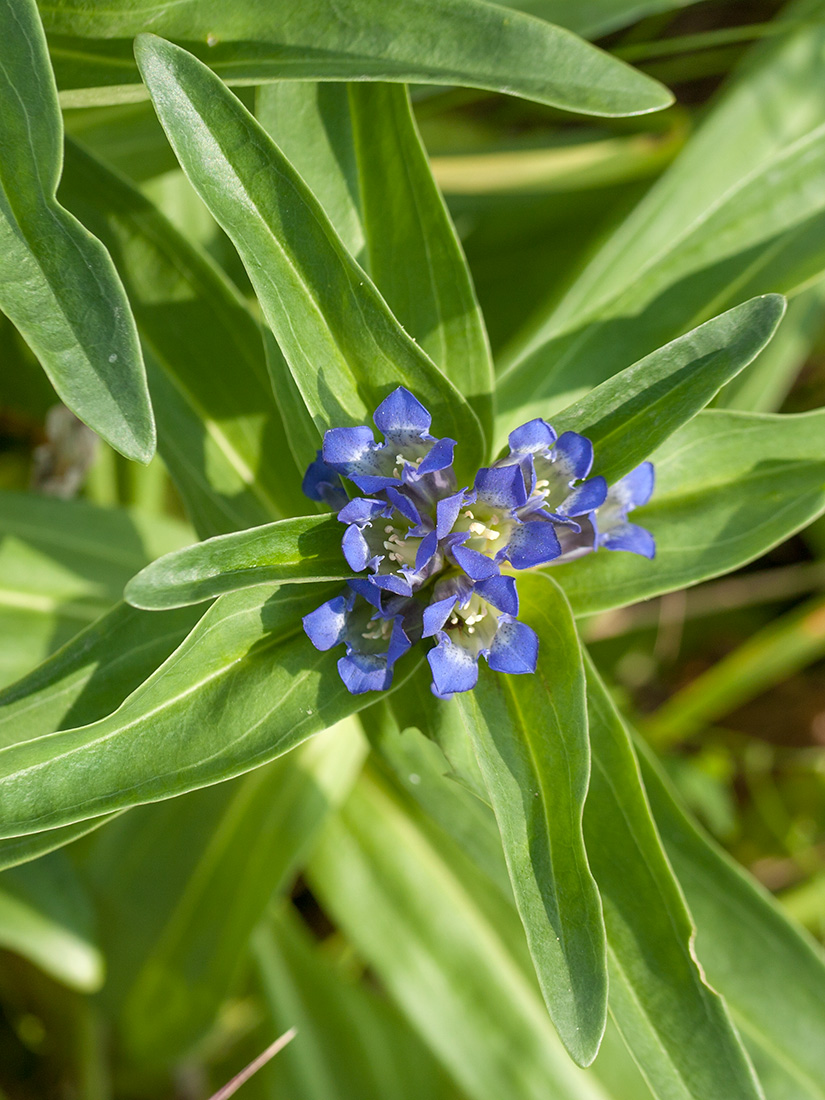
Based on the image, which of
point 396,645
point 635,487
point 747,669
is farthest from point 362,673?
point 747,669

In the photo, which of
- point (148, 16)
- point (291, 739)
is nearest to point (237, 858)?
point (291, 739)

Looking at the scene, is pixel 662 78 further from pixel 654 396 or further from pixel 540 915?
pixel 540 915

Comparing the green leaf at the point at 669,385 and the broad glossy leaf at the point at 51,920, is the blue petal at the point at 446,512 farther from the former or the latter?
the broad glossy leaf at the point at 51,920

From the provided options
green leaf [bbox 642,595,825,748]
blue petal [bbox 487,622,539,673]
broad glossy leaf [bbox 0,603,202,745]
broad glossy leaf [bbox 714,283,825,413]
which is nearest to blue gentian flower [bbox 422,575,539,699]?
blue petal [bbox 487,622,539,673]

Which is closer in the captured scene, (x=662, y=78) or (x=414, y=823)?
(x=414, y=823)

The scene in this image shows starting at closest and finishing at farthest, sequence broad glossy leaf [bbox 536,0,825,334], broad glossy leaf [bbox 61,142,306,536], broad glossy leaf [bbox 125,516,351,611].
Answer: broad glossy leaf [bbox 125,516,351,611] < broad glossy leaf [bbox 61,142,306,536] < broad glossy leaf [bbox 536,0,825,334]

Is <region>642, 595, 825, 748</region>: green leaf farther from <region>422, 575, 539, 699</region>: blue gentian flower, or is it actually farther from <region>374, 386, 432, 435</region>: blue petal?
<region>374, 386, 432, 435</region>: blue petal
